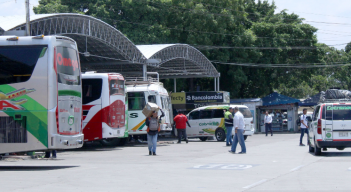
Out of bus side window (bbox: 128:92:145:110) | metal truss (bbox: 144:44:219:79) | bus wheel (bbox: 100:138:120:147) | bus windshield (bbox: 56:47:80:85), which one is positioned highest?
metal truss (bbox: 144:44:219:79)

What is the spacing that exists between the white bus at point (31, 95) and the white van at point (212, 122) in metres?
16.4

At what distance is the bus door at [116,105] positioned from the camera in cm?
2155

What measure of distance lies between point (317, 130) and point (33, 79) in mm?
9914

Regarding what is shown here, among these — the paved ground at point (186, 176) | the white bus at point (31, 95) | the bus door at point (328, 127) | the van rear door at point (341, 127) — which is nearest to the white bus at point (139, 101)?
the paved ground at point (186, 176)

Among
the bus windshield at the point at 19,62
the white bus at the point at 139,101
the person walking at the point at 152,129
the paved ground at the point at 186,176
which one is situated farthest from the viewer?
the white bus at the point at 139,101

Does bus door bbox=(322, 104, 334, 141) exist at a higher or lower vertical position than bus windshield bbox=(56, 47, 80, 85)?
lower

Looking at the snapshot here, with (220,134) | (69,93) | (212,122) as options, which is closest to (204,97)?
(212,122)

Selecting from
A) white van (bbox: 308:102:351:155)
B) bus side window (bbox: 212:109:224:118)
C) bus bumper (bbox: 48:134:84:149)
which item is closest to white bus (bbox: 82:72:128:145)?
bus bumper (bbox: 48:134:84:149)

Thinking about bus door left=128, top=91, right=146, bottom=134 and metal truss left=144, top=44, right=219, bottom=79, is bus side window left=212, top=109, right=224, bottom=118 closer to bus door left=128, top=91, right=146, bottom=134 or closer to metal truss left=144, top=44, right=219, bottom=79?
bus door left=128, top=91, right=146, bottom=134

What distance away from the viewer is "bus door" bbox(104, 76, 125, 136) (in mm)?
21547

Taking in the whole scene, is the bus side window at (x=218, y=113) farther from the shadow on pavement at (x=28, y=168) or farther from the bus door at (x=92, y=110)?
the shadow on pavement at (x=28, y=168)

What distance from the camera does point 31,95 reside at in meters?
13.0

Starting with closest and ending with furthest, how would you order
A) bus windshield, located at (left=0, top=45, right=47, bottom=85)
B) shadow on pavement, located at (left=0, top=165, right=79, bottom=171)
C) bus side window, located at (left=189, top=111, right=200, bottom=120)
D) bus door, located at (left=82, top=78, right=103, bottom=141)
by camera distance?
bus windshield, located at (left=0, top=45, right=47, bottom=85), shadow on pavement, located at (left=0, top=165, right=79, bottom=171), bus door, located at (left=82, top=78, right=103, bottom=141), bus side window, located at (left=189, top=111, right=200, bottom=120)

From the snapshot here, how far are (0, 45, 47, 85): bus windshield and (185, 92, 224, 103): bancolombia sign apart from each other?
25135 millimetres
